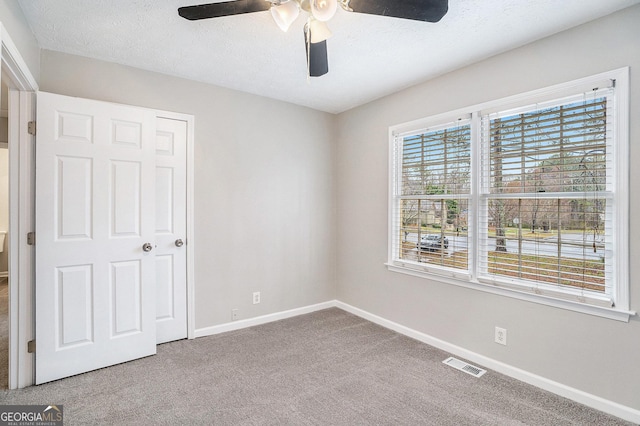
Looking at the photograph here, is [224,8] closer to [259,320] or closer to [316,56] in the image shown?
[316,56]

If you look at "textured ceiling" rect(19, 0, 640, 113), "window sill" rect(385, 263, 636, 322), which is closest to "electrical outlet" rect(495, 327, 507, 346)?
"window sill" rect(385, 263, 636, 322)

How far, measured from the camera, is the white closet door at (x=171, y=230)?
291cm

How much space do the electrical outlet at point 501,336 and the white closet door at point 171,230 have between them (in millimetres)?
2705

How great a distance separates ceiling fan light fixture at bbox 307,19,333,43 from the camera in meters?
1.72

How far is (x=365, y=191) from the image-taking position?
371 centimetres

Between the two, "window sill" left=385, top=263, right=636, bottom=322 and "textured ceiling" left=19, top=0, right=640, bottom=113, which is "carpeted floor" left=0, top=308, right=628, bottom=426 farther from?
"textured ceiling" left=19, top=0, right=640, bottom=113

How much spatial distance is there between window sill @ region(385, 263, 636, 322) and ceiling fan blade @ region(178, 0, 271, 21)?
2457 millimetres

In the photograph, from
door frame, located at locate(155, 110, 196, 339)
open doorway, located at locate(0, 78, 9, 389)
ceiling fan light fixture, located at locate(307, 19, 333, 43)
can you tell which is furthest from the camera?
door frame, located at locate(155, 110, 196, 339)

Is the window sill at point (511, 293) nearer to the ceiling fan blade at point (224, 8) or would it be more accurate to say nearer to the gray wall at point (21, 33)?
the ceiling fan blade at point (224, 8)

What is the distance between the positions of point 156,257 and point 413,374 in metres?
2.38

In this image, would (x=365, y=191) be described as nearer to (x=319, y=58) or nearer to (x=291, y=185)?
(x=291, y=185)

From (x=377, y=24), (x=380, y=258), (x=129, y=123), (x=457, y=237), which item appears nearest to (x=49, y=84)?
(x=129, y=123)

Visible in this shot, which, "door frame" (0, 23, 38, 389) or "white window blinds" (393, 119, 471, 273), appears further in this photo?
"white window blinds" (393, 119, 471, 273)

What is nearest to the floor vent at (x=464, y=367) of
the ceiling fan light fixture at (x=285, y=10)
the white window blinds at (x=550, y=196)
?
the white window blinds at (x=550, y=196)
